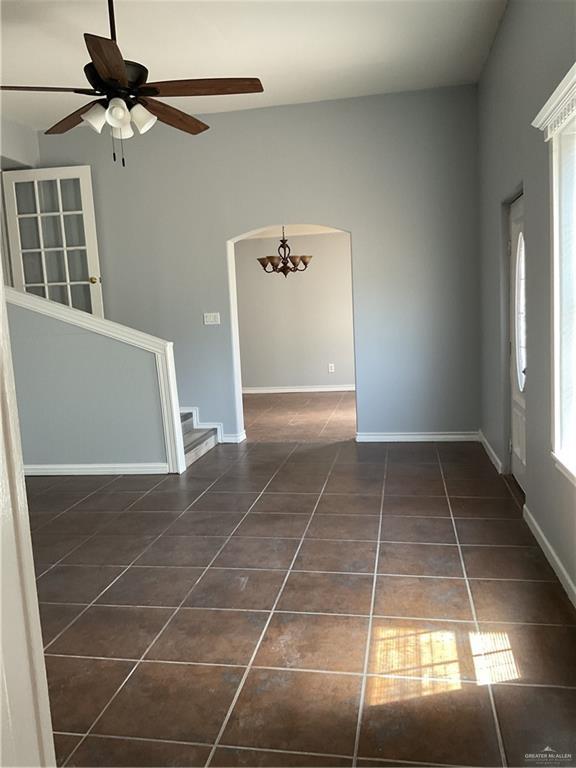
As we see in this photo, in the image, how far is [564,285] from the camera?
9.10ft

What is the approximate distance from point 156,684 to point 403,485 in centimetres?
264

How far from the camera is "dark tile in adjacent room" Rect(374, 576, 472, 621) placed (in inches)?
102

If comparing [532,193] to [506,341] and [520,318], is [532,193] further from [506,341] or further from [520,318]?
[506,341]

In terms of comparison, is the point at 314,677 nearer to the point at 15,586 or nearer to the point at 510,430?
the point at 15,586

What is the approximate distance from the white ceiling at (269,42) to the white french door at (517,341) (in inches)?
52.7

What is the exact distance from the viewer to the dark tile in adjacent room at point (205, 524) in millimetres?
3684

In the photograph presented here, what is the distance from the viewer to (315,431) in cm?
659

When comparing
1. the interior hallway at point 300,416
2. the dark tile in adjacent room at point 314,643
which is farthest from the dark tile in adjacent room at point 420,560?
the interior hallway at point 300,416

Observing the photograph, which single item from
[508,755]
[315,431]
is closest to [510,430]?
[315,431]

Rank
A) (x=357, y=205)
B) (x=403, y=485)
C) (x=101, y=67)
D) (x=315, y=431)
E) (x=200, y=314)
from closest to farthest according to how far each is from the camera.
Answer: (x=101, y=67) < (x=403, y=485) < (x=357, y=205) < (x=200, y=314) < (x=315, y=431)

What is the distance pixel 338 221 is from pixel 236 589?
12.5ft

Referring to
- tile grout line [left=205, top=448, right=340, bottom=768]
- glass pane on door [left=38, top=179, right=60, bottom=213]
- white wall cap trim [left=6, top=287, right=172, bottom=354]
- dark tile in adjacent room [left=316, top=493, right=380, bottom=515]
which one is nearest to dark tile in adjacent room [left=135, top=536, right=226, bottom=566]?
tile grout line [left=205, top=448, right=340, bottom=768]

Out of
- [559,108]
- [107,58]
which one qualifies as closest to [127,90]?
[107,58]

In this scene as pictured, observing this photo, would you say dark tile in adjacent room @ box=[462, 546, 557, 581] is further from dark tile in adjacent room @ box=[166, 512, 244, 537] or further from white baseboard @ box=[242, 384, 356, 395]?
white baseboard @ box=[242, 384, 356, 395]
